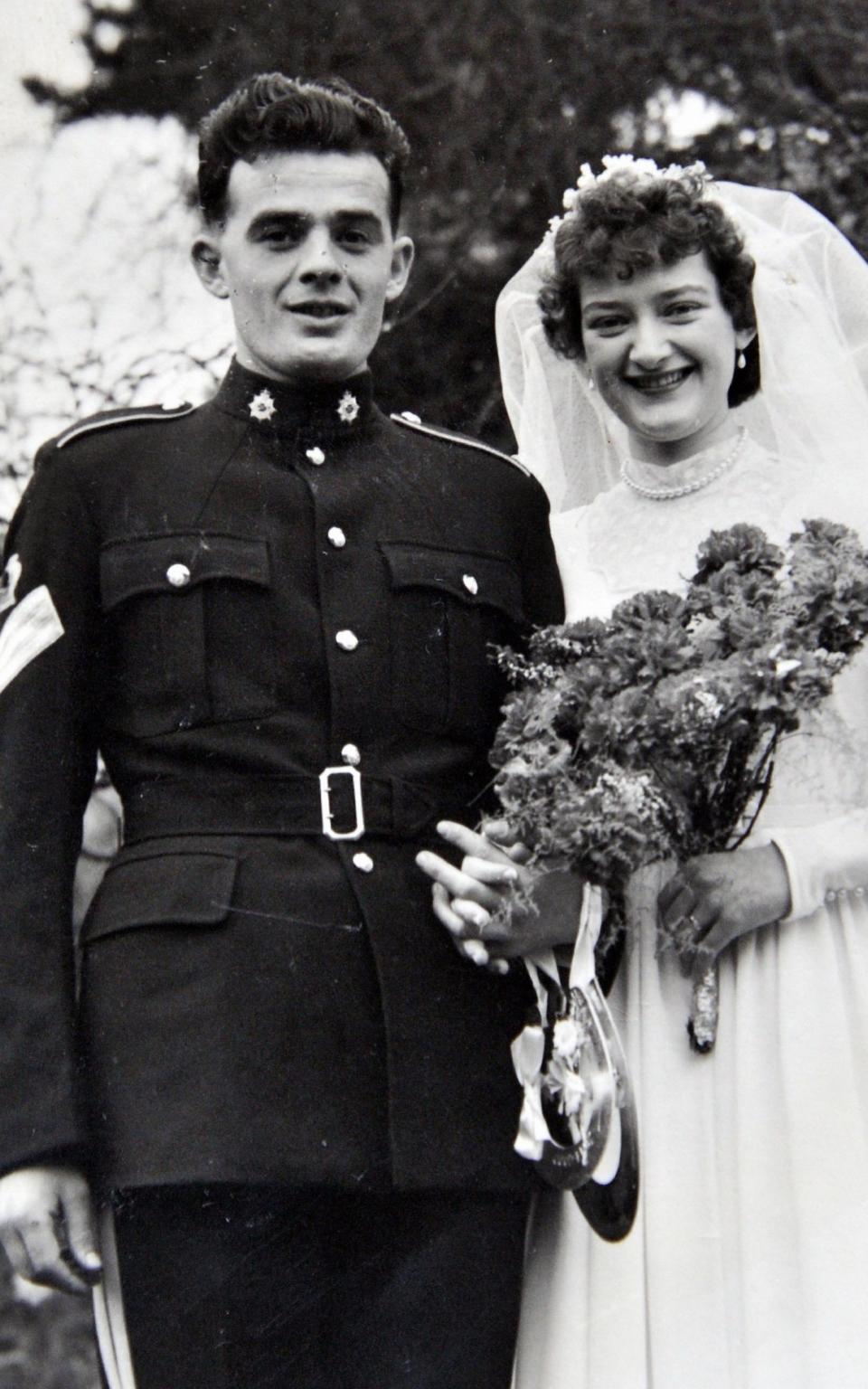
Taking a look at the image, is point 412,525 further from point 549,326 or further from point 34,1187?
point 34,1187

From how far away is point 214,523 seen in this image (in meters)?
2.13

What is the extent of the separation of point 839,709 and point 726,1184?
0.66 metres

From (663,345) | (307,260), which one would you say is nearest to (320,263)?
(307,260)

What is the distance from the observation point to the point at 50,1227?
1.90m

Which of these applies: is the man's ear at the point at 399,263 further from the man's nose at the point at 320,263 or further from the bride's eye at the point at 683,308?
the bride's eye at the point at 683,308

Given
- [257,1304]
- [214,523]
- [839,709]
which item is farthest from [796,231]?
[257,1304]

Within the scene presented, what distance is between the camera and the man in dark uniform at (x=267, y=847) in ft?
6.24

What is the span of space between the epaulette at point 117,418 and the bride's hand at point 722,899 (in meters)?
0.92

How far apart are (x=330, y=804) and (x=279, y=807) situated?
62 mm

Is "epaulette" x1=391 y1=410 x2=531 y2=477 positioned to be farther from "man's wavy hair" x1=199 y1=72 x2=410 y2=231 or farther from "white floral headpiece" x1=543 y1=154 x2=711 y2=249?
"white floral headpiece" x1=543 y1=154 x2=711 y2=249

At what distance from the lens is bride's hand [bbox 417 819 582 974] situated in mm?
1992

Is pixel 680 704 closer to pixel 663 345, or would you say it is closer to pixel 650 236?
pixel 663 345

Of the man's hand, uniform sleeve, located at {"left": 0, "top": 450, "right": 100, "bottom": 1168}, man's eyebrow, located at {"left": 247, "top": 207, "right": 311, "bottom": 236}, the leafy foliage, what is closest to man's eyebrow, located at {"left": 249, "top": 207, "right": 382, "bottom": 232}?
man's eyebrow, located at {"left": 247, "top": 207, "right": 311, "bottom": 236}

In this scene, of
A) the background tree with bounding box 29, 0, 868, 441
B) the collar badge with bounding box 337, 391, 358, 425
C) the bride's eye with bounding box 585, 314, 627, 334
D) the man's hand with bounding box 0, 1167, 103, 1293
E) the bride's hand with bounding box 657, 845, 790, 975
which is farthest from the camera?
the background tree with bounding box 29, 0, 868, 441
